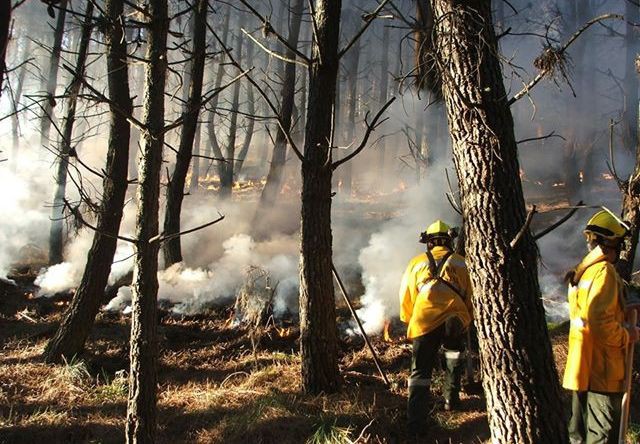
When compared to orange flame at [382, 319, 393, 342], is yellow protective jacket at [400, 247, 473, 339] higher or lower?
higher

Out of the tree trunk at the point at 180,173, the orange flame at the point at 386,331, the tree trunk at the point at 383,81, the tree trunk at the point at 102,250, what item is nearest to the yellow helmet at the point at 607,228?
the orange flame at the point at 386,331

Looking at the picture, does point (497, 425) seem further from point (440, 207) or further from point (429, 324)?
point (440, 207)

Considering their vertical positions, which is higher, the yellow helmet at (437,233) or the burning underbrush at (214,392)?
the yellow helmet at (437,233)

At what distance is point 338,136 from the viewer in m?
31.4

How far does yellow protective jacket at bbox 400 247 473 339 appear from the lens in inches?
187

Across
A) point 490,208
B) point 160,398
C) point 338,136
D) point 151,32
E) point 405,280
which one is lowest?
point 160,398

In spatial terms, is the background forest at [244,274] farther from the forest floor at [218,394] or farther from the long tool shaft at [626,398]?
the long tool shaft at [626,398]

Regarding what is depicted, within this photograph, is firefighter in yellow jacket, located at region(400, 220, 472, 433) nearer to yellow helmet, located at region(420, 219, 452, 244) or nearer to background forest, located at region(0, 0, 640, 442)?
yellow helmet, located at region(420, 219, 452, 244)

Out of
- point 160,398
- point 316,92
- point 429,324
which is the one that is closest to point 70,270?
point 160,398

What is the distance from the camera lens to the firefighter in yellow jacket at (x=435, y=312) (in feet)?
15.3

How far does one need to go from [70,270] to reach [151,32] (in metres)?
9.34

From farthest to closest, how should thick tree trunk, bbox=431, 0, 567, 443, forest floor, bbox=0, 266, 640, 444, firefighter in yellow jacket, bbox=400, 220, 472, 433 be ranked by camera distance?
firefighter in yellow jacket, bbox=400, 220, 472, 433 < forest floor, bbox=0, 266, 640, 444 < thick tree trunk, bbox=431, 0, 567, 443

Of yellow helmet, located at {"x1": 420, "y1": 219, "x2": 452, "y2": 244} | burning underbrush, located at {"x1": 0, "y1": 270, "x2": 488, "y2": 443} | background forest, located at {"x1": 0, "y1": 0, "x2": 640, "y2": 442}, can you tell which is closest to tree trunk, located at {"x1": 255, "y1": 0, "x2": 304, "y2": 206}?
background forest, located at {"x1": 0, "y1": 0, "x2": 640, "y2": 442}

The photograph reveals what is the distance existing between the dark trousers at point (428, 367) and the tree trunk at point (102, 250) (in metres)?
4.50
